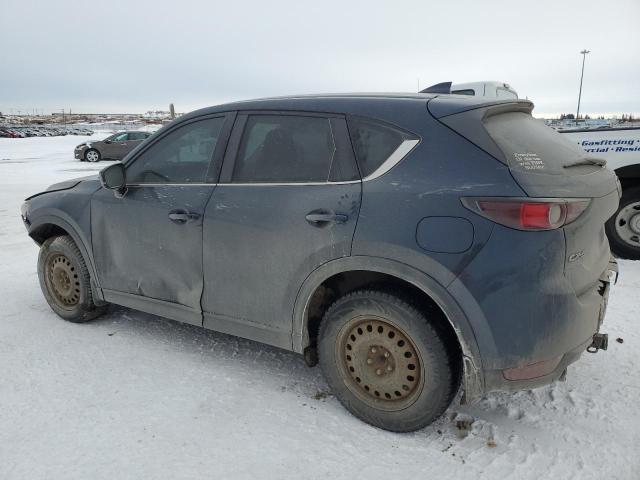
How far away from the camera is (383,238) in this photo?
96.0 inches

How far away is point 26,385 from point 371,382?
221cm

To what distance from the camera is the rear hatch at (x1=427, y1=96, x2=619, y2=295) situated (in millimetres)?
2279

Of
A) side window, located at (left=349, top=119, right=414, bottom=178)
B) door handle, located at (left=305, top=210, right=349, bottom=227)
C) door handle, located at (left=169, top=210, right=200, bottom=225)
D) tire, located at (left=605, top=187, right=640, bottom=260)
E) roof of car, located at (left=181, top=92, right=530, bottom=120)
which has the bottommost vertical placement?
tire, located at (left=605, top=187, right=640, bottom=260)

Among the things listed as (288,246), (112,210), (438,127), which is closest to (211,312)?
(288,246)

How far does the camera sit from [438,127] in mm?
2471

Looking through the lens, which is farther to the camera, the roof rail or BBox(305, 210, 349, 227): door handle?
the roof rail

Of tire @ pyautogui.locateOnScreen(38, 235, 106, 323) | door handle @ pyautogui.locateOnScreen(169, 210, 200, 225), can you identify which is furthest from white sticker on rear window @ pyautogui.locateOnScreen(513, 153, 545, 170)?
tire @ pyautogui.locateOnScreen(38, 235, 106, 323)

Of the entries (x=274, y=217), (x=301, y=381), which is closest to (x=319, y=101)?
(x=274, y=217)

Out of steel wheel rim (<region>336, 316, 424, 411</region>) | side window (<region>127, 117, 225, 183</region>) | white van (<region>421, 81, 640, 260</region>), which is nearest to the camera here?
steel wheel rim (<region>336, 316, 424, 411</region>)

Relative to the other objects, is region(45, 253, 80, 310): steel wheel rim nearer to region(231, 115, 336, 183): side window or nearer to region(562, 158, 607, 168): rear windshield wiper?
region(231, 115, 336, 183): side window

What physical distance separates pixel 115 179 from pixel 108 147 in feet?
71.4

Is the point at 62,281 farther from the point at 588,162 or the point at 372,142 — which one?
the point at 588,162

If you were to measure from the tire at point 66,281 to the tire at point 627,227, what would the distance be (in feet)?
18.3

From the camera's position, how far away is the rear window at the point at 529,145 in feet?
7.73
